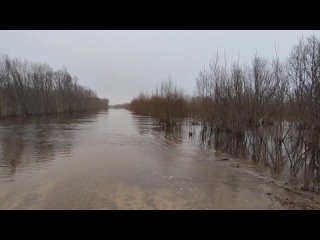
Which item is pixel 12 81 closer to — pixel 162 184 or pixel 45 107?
pixel 45 107

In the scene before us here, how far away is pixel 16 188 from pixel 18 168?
10.4ft

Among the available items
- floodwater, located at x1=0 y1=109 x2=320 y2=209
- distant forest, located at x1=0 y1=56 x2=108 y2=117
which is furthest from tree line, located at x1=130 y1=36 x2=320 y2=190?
distant forest, located at x1=0 y1=56 x2=108 y2=117

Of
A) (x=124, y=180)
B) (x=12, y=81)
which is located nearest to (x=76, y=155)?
(x=124, y=180)

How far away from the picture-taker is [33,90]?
64.0 meters

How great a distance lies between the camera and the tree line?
948 cm

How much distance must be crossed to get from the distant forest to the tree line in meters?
43.2

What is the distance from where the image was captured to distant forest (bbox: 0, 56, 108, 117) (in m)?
55.9

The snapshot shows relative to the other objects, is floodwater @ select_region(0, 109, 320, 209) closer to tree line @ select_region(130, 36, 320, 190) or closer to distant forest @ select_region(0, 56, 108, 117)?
tree line @ select_region(130, 36, 320, 190)

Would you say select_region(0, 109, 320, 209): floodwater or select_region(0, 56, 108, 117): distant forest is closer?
select_region(0, 109, 320, 209): floodwater

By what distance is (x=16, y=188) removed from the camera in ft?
27.7

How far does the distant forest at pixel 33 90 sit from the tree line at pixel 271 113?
4320 centimetres

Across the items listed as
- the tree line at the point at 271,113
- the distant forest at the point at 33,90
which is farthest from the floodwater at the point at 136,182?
the distant forest at the point at 33,90

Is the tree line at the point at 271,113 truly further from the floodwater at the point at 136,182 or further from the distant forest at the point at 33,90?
the distant forest at the point at 33,90

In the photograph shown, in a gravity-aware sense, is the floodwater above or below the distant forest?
below
